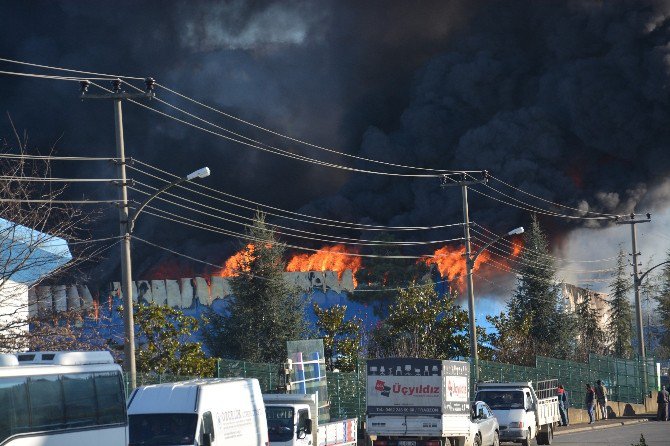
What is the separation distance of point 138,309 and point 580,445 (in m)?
15.0

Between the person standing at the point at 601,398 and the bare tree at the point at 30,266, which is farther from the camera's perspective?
the person standing at the point at 601,398

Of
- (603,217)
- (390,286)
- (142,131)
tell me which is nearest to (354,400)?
(603,217)

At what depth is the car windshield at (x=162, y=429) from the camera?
1936cm

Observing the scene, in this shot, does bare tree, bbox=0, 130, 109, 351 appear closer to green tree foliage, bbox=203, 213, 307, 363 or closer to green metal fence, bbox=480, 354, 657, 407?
green metal fence, bbox=480, 354, 657, 407

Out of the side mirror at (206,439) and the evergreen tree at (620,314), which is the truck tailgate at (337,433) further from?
the evergreen tree at (620,314)

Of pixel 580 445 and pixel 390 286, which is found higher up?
pixel 390 286

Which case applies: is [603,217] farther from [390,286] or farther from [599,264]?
[390,286]

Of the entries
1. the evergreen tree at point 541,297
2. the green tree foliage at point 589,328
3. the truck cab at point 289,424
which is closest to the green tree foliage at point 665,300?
the green tree foliage at point 589,328

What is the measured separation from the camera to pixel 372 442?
28.9 m

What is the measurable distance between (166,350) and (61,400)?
63.8 ft

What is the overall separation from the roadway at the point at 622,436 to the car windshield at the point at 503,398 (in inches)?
81.5

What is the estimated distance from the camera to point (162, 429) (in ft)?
64.5

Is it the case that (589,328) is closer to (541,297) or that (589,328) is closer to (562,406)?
(541,297)

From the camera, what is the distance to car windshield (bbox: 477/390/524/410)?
113 feet
